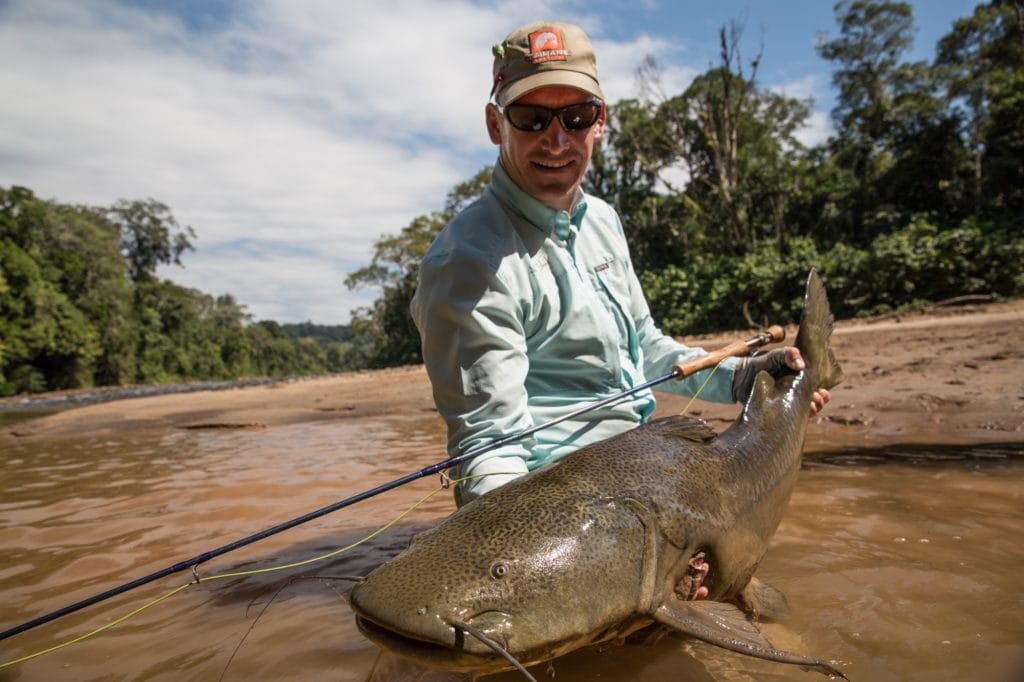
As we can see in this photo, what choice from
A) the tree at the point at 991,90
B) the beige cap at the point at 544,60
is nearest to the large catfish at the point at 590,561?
the beige cap at the point at 544,60

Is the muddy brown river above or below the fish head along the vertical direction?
below

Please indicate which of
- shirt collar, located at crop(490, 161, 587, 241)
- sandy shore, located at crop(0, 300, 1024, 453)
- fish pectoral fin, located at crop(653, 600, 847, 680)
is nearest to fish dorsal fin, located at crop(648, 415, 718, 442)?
fish pectoral fin, located at crop(653, 600, 847, 680)

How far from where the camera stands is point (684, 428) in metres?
2.09

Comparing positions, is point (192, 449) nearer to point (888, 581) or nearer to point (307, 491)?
point (307, 491)

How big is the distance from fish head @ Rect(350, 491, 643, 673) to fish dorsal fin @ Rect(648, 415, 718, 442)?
47cm

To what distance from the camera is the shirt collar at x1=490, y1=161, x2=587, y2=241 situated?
2.32 m

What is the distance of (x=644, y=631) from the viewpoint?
1782 mm

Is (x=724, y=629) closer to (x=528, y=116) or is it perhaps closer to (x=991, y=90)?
(x=528, y=116)

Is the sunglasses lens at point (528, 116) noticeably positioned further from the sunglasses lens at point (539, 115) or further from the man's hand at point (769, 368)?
the man's hand at point (769, 368)

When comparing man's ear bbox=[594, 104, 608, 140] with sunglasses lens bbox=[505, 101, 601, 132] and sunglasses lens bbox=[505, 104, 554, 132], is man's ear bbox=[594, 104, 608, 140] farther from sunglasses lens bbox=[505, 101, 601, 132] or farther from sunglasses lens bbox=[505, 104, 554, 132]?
sunglasses lens bbox=[505, 104, 554, 132]

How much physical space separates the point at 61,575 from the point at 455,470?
2452 mm

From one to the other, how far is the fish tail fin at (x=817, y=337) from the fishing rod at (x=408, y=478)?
0.84ft

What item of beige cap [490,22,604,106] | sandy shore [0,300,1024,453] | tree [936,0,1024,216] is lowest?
sandy shore [0,300,1024,453]

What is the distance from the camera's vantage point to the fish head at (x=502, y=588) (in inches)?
51.1
